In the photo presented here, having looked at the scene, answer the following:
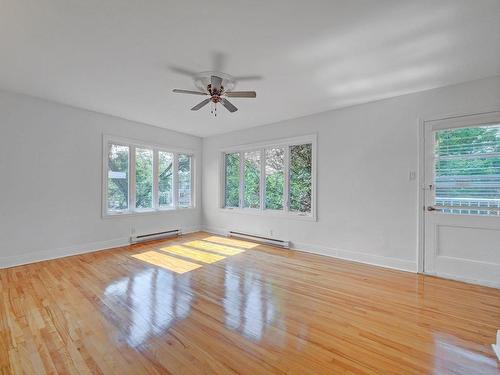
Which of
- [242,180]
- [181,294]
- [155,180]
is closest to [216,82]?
[181,294]

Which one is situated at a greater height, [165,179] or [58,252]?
[165,179]

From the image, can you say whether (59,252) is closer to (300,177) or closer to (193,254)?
(193,254)

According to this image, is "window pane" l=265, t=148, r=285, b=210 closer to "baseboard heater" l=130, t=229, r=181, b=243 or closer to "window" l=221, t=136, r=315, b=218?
"window" l=221, t=136, r=315, b=218

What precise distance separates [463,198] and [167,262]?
4.28 metres

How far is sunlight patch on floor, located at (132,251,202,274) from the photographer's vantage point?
352 cm

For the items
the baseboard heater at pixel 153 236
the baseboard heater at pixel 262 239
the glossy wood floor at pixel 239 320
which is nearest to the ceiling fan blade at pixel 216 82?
the glossy wood floor at pixel 239 320

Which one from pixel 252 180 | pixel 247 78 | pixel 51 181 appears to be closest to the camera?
pixel 247 78

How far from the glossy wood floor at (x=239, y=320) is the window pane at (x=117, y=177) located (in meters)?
1.45

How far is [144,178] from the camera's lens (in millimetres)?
5191

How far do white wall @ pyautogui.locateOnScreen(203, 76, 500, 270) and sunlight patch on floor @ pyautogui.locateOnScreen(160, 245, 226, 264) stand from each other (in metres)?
1.48

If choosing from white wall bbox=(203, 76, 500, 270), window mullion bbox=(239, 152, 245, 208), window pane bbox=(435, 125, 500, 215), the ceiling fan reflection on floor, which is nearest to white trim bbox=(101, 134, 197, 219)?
window mullion bbox=(239, 152, 245, 208)

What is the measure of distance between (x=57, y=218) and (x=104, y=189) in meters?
0.85

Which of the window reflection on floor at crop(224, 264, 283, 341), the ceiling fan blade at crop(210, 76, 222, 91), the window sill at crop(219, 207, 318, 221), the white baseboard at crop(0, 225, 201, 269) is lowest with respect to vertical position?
the window reflection on floor at crop(224, 264, 283, 341)

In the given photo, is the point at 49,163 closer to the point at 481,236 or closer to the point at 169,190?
the point at 169,190
